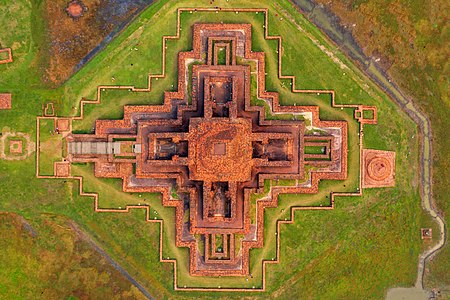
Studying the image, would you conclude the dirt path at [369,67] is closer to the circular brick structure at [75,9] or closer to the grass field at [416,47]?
the grass field at [416,47]

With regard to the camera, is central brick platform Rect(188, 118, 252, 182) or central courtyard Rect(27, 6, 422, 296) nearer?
central brick platform Rect(188, 118, 252, 182)

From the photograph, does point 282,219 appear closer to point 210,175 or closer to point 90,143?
point 210,175

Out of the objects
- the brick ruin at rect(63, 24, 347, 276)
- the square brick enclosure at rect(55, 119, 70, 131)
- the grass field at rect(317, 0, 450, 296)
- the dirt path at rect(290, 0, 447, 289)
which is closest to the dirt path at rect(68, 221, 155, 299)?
the brick ruin at rect(63, 24, 347, 276)

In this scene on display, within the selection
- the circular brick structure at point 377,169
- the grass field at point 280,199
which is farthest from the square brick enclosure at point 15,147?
the circular brick structure at point 377,169

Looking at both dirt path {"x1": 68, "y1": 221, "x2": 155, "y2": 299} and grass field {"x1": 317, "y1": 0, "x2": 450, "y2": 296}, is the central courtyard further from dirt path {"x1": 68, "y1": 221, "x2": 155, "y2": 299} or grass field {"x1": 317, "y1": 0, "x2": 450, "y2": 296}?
grass field {"x1": 317, "y1": 0, "x2": 450, "y2": 296}

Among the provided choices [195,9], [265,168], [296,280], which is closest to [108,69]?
[195,9]

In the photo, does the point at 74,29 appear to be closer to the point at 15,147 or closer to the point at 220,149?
the point at 15,147

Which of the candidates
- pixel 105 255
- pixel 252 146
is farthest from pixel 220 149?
pixel 105 255
